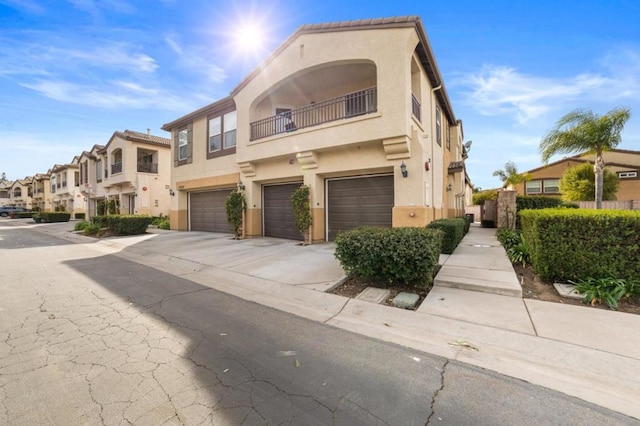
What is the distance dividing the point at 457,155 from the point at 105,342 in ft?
63.5

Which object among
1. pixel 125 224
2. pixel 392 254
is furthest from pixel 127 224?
pixel 392 254

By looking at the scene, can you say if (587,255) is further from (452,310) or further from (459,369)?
(459,369)

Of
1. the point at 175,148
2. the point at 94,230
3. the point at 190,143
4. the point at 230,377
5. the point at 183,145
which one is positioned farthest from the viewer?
the point at 175,148

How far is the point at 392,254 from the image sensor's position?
5.12 meters

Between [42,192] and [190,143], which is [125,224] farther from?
[42,192]

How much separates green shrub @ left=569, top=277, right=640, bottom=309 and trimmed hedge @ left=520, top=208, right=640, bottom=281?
16cm

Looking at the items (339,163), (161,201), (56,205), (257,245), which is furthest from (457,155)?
(56,205)

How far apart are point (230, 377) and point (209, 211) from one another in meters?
14.9

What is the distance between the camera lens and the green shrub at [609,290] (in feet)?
14.2

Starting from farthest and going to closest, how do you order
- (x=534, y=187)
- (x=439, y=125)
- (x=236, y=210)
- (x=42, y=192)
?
(x=42, y=192) < (x=534, y=187) < (x=439, y=125) < (x=236, y=210)

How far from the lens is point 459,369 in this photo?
2.88 m

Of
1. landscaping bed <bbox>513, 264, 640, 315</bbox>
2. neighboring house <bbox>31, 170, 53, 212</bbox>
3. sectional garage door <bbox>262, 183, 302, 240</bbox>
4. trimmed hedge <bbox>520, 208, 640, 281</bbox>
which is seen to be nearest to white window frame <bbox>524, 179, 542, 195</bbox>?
sectional garage door <bbox>262, 183, 302, 240</bbox>

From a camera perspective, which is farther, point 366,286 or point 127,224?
point 127,224

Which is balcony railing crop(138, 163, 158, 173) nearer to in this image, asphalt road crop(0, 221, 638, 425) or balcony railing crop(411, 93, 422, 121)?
asphalt road crop(0, 221, 638, 425)
